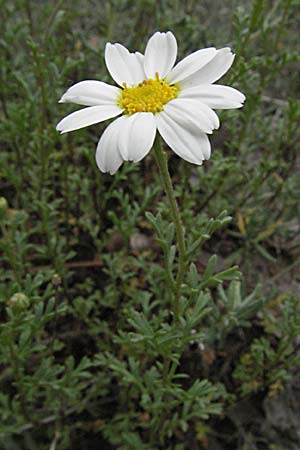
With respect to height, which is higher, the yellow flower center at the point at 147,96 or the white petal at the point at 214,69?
the white petal at the point at 214,69

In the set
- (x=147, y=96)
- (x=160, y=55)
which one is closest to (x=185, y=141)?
(x=147, y=96)

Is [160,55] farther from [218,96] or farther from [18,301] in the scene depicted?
[18,301]

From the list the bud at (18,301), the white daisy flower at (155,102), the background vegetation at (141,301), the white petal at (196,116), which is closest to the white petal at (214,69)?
the white daisy flower at (155,102)

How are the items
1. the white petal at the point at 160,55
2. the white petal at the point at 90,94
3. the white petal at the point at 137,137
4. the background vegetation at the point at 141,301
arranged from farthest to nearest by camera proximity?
the background vegetation at the point at 141,301 → the white petal at the point at 160,55 → the white petal at the point at 90,94 → the white petal at the point at 137,137

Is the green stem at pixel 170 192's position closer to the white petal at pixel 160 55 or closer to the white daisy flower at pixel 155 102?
the white daisy flower at pixel 155 102

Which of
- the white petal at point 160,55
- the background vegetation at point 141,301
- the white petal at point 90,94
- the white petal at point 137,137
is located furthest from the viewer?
the background vegetation at point 141,301

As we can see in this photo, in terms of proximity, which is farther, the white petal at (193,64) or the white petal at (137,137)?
the white petal at (193,64)

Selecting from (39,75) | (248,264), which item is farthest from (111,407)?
(39,75)

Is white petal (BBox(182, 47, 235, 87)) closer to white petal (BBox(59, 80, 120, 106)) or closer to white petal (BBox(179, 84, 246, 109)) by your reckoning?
white petal (BBox(179, 84, 246, 109))
